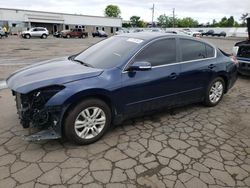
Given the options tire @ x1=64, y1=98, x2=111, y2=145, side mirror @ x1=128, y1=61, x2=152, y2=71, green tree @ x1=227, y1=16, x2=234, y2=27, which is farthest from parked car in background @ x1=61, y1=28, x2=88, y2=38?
green tree @ x1=227, y1=16, x2=234, y2=27

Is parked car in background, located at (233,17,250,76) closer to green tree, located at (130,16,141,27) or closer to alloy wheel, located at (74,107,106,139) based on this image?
alloy wheel, located at (74,107,106,139)

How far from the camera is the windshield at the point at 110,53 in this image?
3953 mm

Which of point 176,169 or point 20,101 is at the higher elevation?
point 20,101

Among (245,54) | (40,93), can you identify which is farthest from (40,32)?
(40,93)

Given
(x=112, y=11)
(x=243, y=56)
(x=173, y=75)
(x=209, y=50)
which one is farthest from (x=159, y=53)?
(x=112, y=11)

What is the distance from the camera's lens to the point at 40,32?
112 ft

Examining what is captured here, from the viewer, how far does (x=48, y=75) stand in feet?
11.7

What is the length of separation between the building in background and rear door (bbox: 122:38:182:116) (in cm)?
4813

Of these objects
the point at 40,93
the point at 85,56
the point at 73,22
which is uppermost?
the point at 73,22

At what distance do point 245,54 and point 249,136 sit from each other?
14.2 ft

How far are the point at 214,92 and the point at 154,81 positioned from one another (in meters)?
1.90

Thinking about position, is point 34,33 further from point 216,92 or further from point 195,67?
point 195,67

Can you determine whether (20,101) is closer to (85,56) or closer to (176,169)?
(85,56)

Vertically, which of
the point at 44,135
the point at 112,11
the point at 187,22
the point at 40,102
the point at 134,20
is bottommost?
the point at 44,135
